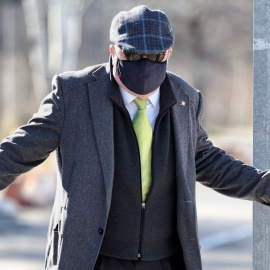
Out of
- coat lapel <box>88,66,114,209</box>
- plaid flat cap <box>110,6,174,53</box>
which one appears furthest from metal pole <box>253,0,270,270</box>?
coat lapel <box>88,66,114,209</box>

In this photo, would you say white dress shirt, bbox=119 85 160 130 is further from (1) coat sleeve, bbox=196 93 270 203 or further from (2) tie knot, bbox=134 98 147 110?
(1) coat sleeve, bbox=196 93 270 203

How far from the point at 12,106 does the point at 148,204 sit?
90.9ft

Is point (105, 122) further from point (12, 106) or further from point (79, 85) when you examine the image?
point (12, 106)

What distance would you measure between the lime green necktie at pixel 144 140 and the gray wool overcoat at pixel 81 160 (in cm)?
12

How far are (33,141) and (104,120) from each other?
311mm

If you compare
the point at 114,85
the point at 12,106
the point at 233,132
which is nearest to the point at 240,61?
the point at 233,132

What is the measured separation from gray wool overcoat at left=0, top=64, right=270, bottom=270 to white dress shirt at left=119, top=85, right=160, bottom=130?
0.26 ft

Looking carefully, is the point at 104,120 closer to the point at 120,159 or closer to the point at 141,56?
the point at 120,159

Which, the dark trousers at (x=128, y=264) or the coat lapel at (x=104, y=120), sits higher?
the coat lapel at (x=104, y=120)

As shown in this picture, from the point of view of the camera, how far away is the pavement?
28.6 ft

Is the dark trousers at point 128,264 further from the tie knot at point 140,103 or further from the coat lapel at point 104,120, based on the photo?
the tie knot at point 140,103

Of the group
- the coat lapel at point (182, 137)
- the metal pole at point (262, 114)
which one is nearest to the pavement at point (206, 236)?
the metal pole at point (262, 114)

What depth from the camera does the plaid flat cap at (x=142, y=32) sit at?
3.36 metres

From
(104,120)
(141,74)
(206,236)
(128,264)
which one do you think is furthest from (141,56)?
(206,236)
